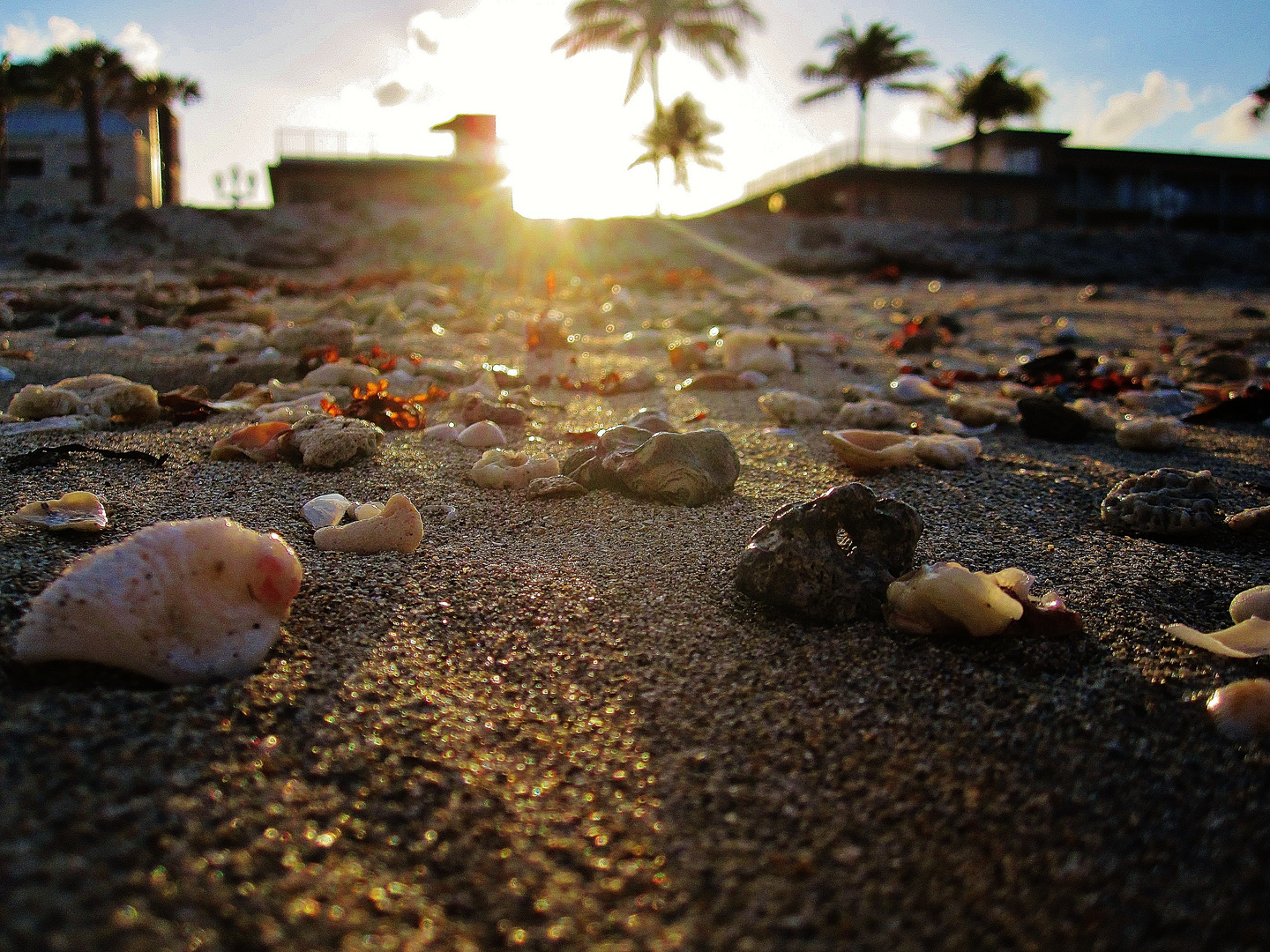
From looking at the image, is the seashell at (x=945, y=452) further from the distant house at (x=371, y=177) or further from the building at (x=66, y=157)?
the building at (x=66, y=157)

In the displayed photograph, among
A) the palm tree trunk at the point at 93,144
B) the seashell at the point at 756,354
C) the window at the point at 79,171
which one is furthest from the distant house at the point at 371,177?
the seashell at the point at 756,354

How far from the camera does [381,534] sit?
5.57 feet

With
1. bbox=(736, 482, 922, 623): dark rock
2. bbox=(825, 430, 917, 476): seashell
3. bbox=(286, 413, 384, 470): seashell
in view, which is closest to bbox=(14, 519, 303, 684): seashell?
bbox=(736, 482, 922, 623): dark rock

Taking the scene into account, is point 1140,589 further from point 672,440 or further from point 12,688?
point 12,688

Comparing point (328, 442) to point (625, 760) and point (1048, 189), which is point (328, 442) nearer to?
point (625, 760)

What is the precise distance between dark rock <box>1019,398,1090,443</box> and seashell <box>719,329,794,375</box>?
1483 millimetres

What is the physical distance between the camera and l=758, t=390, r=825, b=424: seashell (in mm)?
3248

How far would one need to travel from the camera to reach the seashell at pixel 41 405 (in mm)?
2764

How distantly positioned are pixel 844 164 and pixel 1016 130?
29.0 ft

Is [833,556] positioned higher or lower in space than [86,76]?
lower

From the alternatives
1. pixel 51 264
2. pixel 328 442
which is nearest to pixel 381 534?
pixel 328 442

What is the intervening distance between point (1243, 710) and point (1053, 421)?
2.15 meters

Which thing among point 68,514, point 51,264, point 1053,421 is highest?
point 51,264

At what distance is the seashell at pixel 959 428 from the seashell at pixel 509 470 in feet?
5.51
